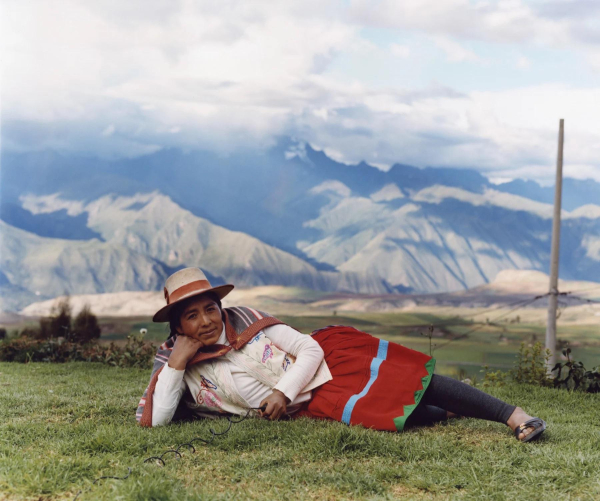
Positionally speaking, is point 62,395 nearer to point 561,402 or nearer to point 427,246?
point 561,402

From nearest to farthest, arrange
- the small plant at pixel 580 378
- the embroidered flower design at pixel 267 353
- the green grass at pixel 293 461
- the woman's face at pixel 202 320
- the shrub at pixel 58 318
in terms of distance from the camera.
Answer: the green grass at pixel 293 461, the woman's face at pixel 202 320, the embroidered flower design at pixel 267 353, the small plant at pixel 580 378, the shrub at pixel 58 318

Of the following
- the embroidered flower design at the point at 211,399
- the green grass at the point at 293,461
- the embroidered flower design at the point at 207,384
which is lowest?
the green grass at the point at 293,461

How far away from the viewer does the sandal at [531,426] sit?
3.72m

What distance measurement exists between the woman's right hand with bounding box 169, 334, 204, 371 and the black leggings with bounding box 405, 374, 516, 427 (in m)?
1.36

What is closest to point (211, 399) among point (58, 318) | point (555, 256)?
point (555, 256)

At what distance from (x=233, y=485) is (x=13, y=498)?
93 centimetres

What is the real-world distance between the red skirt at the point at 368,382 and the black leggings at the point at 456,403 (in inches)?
4.0

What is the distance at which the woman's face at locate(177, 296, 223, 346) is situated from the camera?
3.96 metres

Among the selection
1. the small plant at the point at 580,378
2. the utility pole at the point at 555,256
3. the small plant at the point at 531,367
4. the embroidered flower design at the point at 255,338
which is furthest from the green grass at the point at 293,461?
the utility pole at the point at 555,256

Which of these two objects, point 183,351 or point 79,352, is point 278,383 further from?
point 79,352

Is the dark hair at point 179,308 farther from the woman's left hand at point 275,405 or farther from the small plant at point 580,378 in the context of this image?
the small plant at point 580,378

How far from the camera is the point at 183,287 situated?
3943 millimetres

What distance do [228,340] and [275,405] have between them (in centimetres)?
49

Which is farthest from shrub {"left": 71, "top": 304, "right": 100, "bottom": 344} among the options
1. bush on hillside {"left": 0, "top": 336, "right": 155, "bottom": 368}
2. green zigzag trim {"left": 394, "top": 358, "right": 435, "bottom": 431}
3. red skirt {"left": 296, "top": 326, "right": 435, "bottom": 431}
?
green zigzag trim {"left": 394, "top": 358, "right": 435, "bottom": 431}
